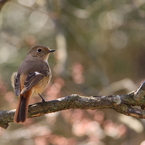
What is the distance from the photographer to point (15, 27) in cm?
662

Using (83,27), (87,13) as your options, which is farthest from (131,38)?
(87,13)

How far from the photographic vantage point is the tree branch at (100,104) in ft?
8.70

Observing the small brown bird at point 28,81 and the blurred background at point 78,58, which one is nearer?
the small brown bird at point 28,81

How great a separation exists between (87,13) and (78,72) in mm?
946

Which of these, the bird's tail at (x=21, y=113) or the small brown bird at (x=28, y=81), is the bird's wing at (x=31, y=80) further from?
the bird's tail at (x=21, y=113)

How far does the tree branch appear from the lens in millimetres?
2652

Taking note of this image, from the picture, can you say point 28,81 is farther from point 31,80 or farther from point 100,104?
point 100,104

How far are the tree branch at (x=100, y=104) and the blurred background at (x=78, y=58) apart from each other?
5.57 feet

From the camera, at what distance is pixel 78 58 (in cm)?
642

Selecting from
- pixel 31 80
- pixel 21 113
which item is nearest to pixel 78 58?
pixel 31 80

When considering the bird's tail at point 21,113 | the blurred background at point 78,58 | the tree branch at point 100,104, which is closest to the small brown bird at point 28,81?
the bird's tail at point 21,113

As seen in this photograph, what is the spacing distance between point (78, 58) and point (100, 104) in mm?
3733

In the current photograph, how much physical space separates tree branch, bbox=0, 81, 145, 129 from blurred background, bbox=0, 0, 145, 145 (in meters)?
1.70

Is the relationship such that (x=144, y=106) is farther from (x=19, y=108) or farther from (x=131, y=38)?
(x=131, y=38)
